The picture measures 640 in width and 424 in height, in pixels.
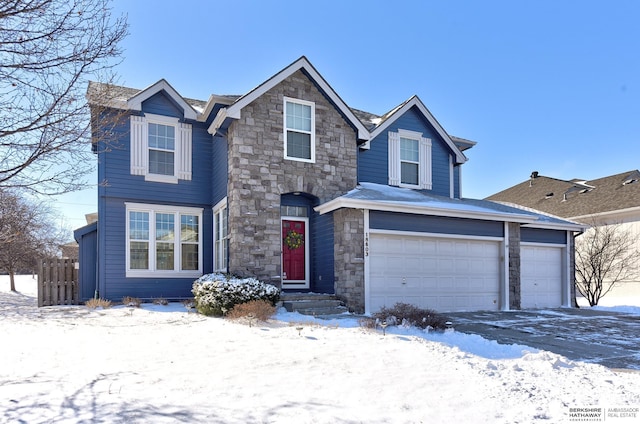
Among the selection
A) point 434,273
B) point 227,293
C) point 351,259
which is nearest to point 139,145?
point 227,293

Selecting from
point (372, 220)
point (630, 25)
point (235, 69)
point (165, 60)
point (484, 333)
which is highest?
point (630, 25)

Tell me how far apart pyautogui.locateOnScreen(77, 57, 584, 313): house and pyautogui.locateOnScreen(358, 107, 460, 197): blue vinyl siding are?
0.19 ft

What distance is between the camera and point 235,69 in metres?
12.8

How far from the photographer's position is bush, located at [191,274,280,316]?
33.6ft

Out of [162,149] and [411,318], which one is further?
[162,149]

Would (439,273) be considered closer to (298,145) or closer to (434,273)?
(434,273)

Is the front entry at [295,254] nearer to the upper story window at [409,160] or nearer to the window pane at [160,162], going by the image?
the upper story window at [409,160]

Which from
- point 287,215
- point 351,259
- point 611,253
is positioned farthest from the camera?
point 611,253

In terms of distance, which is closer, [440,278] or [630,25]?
[630,25]

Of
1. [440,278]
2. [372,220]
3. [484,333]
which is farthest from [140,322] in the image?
[440,278]

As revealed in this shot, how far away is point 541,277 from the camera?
15.4 m

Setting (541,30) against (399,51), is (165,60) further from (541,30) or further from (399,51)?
(541,30)

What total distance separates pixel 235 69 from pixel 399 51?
5070 mm

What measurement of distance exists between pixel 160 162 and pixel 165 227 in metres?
2.01
